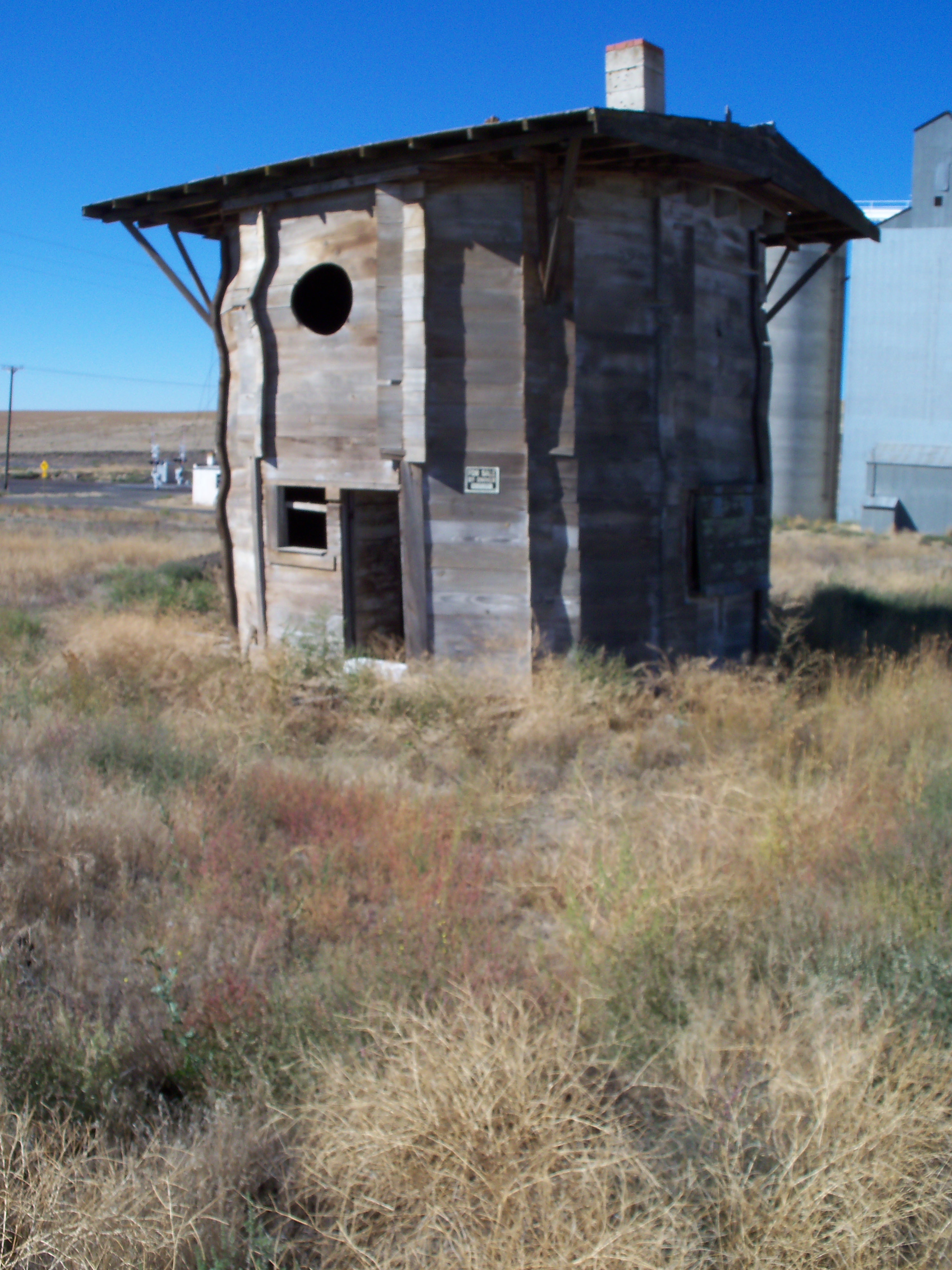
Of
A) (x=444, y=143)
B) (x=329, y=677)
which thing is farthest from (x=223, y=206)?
(x=329, y=677)

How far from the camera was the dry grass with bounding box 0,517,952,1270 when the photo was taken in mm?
2789

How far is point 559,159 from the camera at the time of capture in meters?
8.35

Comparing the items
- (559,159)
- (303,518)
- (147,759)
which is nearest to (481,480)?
(559,159)

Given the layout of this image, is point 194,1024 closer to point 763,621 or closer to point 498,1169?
point 498,1169

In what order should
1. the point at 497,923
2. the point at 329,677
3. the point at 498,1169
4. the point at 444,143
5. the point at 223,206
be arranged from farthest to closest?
1. the point at 223,206
2. the point at 329,677
3. the point at 444,143
4. the point at 497,923
5. the point at 498,1169

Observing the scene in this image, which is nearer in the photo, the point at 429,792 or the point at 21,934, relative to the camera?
the point at 21,934

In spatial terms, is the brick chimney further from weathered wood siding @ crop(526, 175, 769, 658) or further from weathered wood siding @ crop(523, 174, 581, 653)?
weathered wood siding @ crop(523, 174, 581, 653)

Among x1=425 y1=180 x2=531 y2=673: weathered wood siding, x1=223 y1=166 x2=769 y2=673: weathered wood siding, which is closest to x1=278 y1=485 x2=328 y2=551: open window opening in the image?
x1=223 y1=166 x2=769 y2=673: weathered wood siding

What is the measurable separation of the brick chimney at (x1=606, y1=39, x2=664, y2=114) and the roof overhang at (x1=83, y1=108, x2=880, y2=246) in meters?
1.15

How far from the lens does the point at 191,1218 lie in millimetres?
2734

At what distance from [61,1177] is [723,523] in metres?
8.28

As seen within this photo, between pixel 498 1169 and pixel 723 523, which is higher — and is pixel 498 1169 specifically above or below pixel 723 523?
below

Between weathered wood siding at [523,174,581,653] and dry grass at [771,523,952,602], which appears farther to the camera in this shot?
dry grass at [771,523,952,602]

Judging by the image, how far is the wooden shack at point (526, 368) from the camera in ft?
28.0
